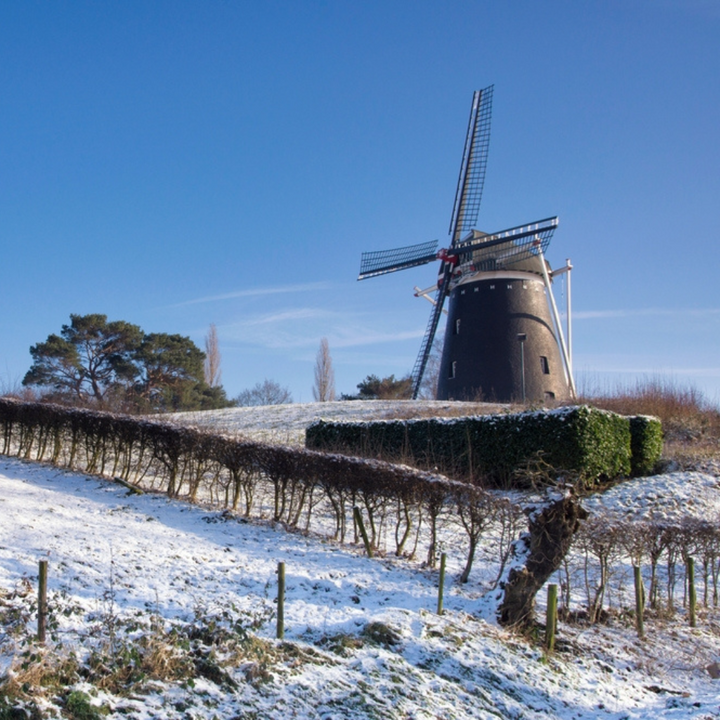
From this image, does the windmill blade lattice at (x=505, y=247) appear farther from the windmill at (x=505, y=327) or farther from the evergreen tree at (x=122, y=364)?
the evergreen tree at (x=122, y=364)

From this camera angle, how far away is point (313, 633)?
624cm

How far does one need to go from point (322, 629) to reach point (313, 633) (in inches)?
6.2

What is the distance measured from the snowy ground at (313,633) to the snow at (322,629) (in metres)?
0.02

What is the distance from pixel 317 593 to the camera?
7727mm

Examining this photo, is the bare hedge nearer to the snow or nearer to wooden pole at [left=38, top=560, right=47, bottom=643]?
the snow

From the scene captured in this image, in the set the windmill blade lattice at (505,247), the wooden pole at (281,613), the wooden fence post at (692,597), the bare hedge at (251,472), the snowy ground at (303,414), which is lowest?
the wooden fence post at (692,597)

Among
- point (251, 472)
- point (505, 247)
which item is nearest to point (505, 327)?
point (505, 247)

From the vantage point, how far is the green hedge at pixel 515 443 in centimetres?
1545

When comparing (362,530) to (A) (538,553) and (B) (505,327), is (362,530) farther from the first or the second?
(B) (505,327)

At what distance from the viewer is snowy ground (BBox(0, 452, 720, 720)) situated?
16.3 ft

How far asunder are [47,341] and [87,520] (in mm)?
26847

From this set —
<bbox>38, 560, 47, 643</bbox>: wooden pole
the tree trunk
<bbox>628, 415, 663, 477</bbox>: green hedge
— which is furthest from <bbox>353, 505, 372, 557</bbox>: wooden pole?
<bbox>628, 415, 663, 477</bbox>: green hedge

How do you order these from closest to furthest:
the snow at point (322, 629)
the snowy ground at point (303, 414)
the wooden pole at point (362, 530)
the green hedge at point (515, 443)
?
1. the snow at point (322, 629)
2. the wooden pole at point (362, 530)
3. the green hedge at point (515, 443)
4. the snowy ground at point (303, 414)

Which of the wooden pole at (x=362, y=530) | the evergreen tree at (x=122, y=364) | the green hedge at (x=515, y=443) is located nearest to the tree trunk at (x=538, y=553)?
the wooden pole at (x=362, y=530)
